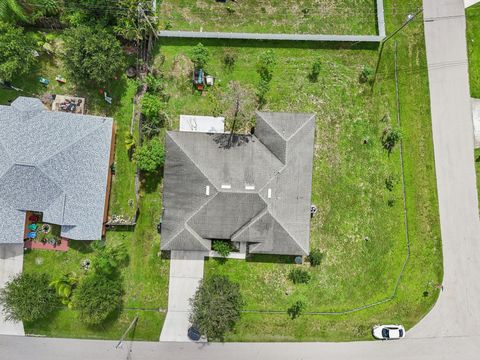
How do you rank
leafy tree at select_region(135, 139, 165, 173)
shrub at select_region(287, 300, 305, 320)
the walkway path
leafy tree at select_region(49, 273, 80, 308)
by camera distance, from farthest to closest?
the walkway path → shrub at select_region(287, 300, 305, 320) → leafy tree at select_region(135, 139, 165, 173) → leafy tree at select_region(49, 273, 80, 308)

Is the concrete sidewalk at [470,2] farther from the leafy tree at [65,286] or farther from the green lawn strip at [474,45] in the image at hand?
the leafy tree at [65,286]

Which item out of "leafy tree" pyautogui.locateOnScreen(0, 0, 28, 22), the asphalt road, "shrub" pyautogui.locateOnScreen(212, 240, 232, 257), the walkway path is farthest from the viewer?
the walkway path

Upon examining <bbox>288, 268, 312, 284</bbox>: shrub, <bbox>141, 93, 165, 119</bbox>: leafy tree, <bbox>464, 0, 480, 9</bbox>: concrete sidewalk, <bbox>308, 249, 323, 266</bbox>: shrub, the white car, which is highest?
<bbox>464, 0, 480, 9</bbox>: concrete sidewalk

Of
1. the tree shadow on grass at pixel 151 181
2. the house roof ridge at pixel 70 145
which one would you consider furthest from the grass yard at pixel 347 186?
the house roof ridge at pixel 70 145

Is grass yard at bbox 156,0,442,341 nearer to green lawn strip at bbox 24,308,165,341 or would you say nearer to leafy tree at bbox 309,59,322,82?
leafy tree at bbox 309,59,322,82

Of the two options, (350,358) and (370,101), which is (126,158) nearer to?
(370,101)

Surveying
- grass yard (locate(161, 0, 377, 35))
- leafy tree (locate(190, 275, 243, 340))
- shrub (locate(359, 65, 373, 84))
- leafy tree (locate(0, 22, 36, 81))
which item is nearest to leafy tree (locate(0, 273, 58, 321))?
leafy tree (locate(190, 275, 243, 340))

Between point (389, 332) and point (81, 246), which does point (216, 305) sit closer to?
point (81, 246)
